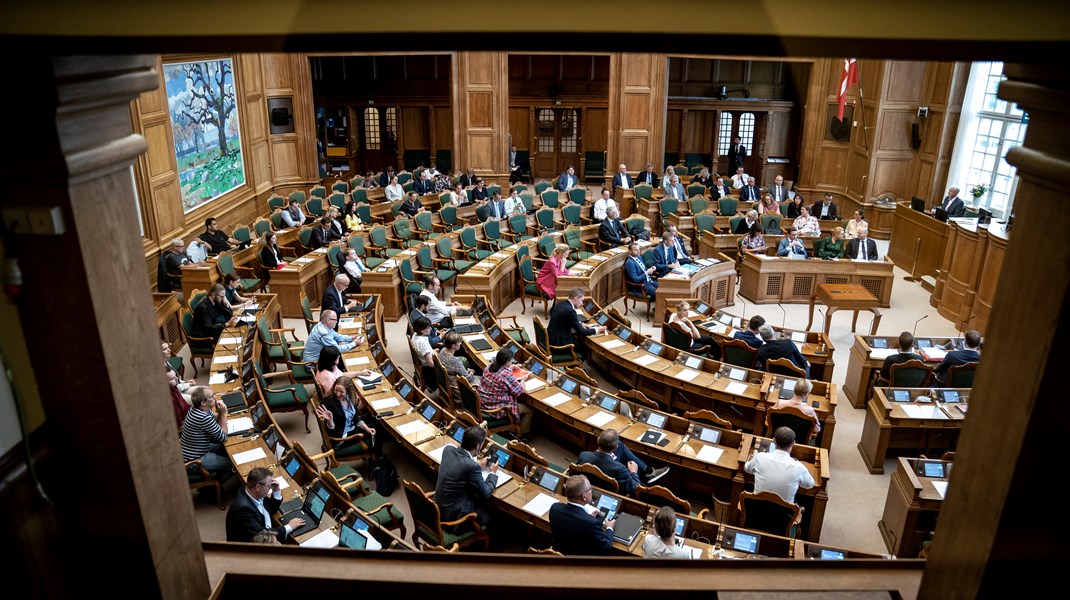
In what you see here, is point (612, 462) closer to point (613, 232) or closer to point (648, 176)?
point (613, 232)

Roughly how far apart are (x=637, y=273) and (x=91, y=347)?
9.43 m

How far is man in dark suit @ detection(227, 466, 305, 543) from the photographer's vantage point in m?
4.72

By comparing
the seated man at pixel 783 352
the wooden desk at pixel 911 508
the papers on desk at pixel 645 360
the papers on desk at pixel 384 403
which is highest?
the seated man at pixel 783 352

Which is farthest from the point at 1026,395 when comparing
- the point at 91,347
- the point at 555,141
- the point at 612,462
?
the point at 555,141

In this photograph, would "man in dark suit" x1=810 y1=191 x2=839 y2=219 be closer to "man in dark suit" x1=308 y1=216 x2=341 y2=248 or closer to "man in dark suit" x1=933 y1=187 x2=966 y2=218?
"man in dark suit" x1=933 y1=187 x2=966 y2=218

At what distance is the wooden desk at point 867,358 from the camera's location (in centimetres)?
819

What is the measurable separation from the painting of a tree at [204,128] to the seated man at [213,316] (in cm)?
524

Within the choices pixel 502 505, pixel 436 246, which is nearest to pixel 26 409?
pixel 502 505

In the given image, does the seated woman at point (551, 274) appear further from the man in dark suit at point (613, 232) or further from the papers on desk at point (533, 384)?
the papers on desk at point (533, 384)

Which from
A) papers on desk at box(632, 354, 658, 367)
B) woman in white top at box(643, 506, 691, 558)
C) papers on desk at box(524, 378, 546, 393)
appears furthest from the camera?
papers on desk at box(632, 354, 658, 367)

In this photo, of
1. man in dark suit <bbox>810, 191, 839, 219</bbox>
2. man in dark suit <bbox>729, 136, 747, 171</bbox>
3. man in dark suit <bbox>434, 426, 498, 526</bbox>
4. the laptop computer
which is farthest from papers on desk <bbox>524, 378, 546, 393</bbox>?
man in dark suit <bbox>729, 136, 747, 171</bbox>

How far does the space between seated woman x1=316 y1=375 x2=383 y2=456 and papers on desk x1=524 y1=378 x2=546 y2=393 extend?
150 cm

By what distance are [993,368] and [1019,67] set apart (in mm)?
737

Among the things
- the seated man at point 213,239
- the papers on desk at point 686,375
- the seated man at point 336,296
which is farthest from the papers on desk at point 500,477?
the seated man at point 213,239
